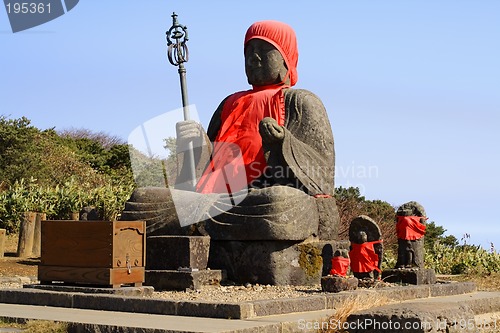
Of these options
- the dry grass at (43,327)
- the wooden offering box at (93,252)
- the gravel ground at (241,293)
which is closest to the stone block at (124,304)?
the wooden offering box at (93,252)

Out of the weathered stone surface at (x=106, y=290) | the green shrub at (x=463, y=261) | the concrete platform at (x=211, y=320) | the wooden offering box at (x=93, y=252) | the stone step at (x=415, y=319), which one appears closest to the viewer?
the stone step at (x=415, y=319)

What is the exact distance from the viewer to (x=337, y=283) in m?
9.02

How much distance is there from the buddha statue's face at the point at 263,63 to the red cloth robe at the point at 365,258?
3.04 meters

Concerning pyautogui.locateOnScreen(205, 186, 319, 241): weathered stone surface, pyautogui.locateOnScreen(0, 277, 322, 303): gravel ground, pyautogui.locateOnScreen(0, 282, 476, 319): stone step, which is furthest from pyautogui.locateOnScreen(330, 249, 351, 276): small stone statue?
pyautogui.locateOnScreen(205, 186, 319, 241): weathered stone surface

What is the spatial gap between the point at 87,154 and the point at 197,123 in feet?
69.1

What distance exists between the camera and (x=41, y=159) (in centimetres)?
2661

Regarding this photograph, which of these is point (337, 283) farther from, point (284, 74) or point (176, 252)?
point (284, 74)

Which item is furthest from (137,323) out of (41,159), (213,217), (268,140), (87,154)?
(87,154)

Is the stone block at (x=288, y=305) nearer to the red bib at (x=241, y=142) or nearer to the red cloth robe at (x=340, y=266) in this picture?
the red cloth robe at (x=340, y=266)

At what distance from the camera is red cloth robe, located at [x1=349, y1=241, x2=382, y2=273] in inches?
390

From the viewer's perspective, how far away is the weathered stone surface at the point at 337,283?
900 cm

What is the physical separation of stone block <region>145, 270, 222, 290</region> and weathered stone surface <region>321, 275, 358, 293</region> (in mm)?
1455

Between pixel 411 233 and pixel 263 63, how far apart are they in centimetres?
319

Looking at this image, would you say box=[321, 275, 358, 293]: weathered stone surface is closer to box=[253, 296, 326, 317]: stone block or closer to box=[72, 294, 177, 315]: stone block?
box=[253, 296, 326, 317]: stone block
